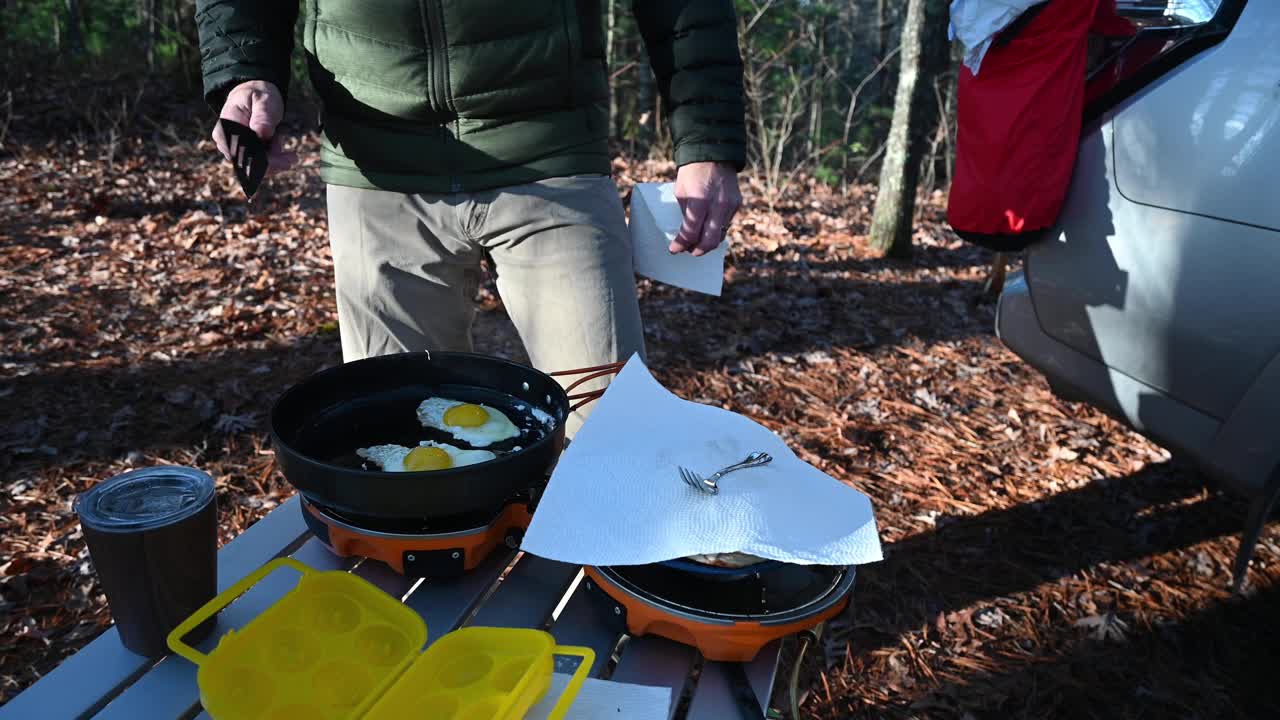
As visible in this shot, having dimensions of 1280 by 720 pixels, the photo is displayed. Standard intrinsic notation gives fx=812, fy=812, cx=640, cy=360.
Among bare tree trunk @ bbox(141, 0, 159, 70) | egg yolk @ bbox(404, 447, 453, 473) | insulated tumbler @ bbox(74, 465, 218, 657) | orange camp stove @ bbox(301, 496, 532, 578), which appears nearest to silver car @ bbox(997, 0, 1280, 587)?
orange camp stove @ bbox(301, 496, 532, 578)

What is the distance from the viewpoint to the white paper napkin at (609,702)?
1.27 meters

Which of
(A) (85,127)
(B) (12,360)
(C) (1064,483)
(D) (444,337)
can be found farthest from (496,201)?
(A) (85,127)

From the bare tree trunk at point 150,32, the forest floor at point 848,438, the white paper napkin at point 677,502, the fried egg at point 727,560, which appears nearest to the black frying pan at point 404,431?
the white paper napkin at point 677,502

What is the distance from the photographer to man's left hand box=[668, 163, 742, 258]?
2.01m

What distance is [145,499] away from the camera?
1.44m

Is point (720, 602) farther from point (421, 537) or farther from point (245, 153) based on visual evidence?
point (245, 153)

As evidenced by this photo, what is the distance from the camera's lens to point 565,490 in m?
1.42

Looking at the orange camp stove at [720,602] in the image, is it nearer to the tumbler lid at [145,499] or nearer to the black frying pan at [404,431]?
the black frying pan at [404,431]

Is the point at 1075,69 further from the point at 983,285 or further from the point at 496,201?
the point at 983,285

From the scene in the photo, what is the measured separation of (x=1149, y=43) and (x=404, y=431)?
121 inches

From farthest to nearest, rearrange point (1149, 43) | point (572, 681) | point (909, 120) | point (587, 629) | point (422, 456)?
point (909, 120) → point (1149, 43) → point (422, 456) → point (587, 629) → point (572, 681)

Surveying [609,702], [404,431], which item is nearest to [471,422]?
[404,431]

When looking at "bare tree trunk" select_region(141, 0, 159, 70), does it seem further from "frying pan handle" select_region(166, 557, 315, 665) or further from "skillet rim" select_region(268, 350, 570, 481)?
"frying pan handle" select_region(166, 557, 315, 665)

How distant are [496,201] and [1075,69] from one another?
2.35m
